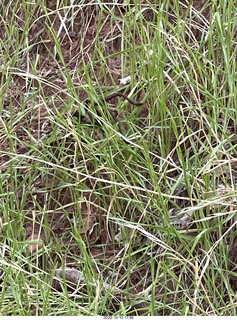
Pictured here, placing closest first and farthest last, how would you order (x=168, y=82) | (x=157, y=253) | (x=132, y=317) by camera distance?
(x=132, y=317) < (x=157, y=253) < (x=168, y=82)

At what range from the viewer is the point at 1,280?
190cm

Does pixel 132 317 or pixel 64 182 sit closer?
pixel 132 317

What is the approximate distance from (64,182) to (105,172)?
0.16m

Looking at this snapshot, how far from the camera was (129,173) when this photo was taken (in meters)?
1.90

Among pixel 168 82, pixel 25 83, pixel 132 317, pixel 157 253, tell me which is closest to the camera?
pixel 132 317

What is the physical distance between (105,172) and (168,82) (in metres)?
0.41

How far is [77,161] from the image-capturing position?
6.50 feet

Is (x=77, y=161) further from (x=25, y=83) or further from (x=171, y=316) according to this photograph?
Result: (x=171, y=316)

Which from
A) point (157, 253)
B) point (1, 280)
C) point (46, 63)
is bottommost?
point (1, 280)

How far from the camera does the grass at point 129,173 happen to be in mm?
1788

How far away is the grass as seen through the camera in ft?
5.87

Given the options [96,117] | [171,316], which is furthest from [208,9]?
[171,316]

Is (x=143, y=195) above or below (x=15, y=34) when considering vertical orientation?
below

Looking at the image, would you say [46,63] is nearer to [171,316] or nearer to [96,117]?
[96,117]
